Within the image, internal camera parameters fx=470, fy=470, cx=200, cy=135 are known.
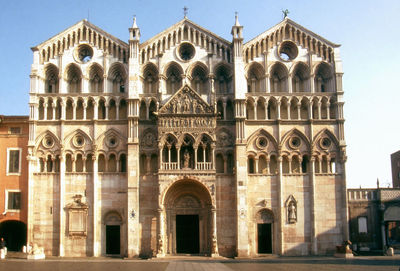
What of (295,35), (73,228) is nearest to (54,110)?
(73,228)

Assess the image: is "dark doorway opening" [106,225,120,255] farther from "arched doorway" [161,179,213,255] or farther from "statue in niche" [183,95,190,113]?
"statue in niche" [183,95,190,113]

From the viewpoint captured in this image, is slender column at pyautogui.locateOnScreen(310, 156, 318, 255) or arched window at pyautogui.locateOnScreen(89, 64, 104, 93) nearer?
slender column at pyautogui.locateOnScreen(310, 156, 318, 255)

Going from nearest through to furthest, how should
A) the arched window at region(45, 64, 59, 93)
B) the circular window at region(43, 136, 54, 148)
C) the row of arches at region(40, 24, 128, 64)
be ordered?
the circular window at region(43, 136, 54, 148) < the row of arches at region(40, 24, 128, 64) < the arched window at region(45, 64, 59, 93)

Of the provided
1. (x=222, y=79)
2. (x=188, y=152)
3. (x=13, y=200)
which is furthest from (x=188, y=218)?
(x=13, y=200)

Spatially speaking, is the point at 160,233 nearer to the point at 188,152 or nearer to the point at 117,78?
the point at 188,152

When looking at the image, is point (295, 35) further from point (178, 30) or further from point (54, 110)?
point (54, 110)

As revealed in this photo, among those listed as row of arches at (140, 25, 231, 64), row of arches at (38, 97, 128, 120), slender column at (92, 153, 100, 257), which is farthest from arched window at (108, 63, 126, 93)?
slender column at (92, 153, 100, 257)

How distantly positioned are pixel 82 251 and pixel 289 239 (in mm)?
17863

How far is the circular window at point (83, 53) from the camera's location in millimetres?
43438

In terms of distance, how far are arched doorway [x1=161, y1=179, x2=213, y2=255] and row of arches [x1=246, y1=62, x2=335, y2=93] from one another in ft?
35.4

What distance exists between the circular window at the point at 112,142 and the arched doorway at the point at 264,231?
1403 centimetres

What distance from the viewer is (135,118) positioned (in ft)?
135

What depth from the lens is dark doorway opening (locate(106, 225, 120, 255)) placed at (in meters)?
40.7

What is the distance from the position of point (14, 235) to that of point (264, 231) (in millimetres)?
22903
